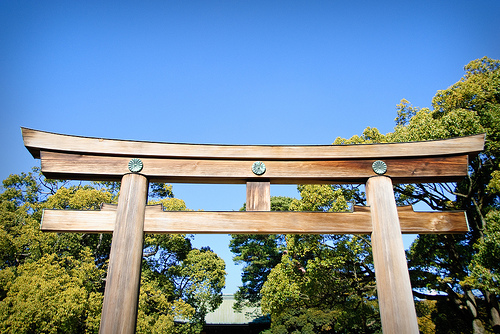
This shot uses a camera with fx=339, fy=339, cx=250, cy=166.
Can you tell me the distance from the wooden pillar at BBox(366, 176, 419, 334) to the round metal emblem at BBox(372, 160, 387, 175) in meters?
0.08

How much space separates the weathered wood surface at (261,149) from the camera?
4.45 meters

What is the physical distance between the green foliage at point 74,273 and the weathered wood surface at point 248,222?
28.6 ft

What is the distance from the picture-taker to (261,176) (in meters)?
4.58

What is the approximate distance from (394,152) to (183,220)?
9.76ft

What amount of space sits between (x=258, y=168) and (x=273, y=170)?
207 mm

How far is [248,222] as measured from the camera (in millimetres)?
4320

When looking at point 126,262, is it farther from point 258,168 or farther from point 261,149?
point 261,149

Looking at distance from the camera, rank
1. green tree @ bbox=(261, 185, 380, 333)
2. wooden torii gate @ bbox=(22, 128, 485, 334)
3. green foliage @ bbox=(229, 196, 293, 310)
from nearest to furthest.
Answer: wooden torii gate @ bbox=(22, 128, 485, 334), green tree @ bbox=(261, 185, 380, 333), green foliage @ bbox=(229, 196, 293, 310)

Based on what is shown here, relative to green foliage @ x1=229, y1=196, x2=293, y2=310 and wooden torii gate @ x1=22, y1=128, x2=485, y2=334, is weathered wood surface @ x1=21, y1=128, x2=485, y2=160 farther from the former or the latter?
green foliage @ x1=229, y1=196, x2=293, y2=310

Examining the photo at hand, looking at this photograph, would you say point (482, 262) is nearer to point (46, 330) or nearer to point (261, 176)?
point (261, 176)

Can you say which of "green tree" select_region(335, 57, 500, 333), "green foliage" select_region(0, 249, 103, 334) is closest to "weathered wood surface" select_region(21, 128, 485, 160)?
"green tree" select_region(335, 57, 500, 333)

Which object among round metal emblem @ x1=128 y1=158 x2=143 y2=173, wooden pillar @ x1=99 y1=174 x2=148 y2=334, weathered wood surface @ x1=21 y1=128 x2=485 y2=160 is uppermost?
weathered wood surface @ x1=21 y1=128 x2=485 y2=160

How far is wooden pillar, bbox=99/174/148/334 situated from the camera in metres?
3.80

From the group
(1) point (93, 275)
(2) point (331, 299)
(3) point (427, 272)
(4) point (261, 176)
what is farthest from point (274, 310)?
(4) point (261, 176)
